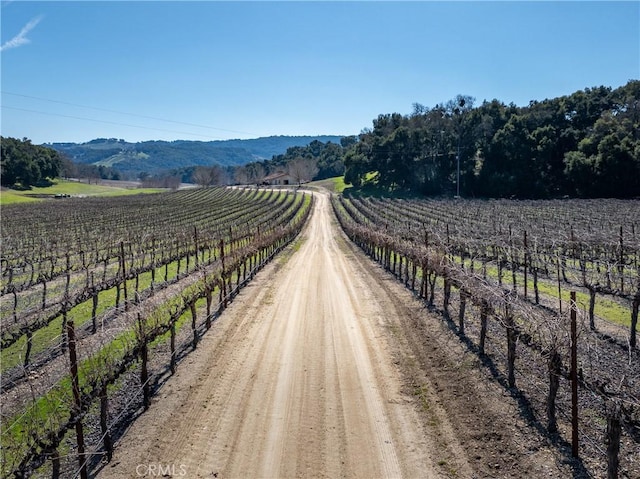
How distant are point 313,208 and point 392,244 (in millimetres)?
48624

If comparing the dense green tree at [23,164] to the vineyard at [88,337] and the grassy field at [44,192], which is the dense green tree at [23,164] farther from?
the vineyard at [88,337]

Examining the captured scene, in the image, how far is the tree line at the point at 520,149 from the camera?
63.8 m

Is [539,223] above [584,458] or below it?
above

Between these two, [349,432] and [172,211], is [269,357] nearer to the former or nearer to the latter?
[349,432]

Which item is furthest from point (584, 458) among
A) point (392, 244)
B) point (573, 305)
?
point (392, 244)

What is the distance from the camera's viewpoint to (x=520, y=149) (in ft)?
239

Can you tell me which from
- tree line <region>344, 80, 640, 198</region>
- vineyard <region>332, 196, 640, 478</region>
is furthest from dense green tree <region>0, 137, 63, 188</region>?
vineyard <region>332, 196, 640, 478</region>

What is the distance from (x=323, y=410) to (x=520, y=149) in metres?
72.2

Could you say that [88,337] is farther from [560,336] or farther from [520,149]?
[520,149]

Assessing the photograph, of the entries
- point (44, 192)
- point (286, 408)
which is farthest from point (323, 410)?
point (44, 192)

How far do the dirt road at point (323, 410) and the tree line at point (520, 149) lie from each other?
193 feet

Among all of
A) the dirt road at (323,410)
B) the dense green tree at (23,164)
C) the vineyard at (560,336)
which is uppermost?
the dense green tree at (23,164)

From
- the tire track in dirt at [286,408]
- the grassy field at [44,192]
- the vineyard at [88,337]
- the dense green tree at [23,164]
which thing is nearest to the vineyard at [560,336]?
the tire track in dirt at [286,408]

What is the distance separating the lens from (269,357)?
13891 millimetres
